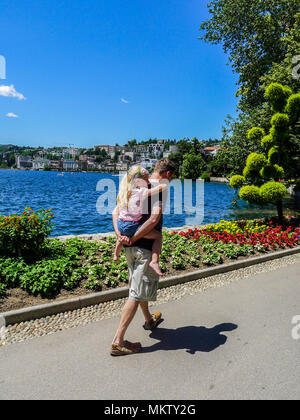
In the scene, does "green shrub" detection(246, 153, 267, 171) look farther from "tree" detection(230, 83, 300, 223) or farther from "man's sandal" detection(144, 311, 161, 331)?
"man's sandal" detection(144, 311, 161, 331)

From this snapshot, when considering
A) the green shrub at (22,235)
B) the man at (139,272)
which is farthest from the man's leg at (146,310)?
the green shrub at (22,235)

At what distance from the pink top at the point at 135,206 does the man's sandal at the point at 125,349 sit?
1494mm

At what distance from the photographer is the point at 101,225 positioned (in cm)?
1459

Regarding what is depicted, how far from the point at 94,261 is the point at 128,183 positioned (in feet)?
10.2

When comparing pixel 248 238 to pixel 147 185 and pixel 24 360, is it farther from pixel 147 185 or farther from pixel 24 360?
pixel 24 360

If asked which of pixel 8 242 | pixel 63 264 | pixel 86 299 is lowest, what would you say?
pixel 86 299

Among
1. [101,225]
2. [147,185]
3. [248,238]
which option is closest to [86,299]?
[147,185]

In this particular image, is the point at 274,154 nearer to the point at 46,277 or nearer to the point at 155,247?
the point at 155,247

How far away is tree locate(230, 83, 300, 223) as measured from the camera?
10055 mm

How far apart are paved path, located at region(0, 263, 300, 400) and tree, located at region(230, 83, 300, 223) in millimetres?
6247

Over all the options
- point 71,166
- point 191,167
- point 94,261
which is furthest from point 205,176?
point 71,166

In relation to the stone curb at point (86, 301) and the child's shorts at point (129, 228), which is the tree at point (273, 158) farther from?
the child's shorts at point (129, 228)

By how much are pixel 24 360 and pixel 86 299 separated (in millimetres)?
1377

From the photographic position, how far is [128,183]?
3334 mm
